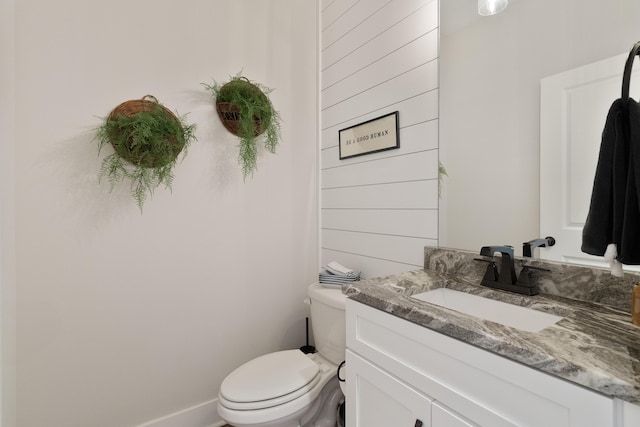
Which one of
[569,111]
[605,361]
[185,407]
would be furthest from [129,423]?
[569,111]

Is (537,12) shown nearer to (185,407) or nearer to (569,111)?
(569,111)

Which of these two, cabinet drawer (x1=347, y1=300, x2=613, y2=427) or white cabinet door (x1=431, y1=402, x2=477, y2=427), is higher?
cabinet drawer (x1=347, y1=300, x2=613, y2=427)

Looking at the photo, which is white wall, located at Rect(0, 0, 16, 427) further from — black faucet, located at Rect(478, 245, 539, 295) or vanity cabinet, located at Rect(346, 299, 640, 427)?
black faucet, located at Rect(478, 245, 539, 295)

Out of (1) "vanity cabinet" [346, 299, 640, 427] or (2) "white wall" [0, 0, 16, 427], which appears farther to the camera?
(2) "white wall" [0, 0, 16, 427]

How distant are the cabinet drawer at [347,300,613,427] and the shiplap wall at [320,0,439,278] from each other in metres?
0.59

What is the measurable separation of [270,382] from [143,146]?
1165 mm

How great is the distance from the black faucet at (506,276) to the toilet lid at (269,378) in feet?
2.78

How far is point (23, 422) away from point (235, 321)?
92 centimetres

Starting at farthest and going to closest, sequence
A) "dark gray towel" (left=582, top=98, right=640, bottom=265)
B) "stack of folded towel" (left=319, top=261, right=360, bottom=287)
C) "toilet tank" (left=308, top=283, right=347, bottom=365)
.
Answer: "stack of folded towel" (left=319, top=261, right=360, bottom=287), "toilet tank" (left=308, top=283, right=347, bottom=365), "dark gray towel" (left=582, top=98, right=640, bottom=265)

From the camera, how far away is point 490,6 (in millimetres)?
1194

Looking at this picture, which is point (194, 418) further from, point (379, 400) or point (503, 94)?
point (503, 94)

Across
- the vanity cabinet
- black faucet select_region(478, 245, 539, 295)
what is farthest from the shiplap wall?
the vanity cabinet

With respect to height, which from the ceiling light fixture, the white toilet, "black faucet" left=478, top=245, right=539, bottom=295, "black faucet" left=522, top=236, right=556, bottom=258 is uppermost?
the ceiling light fixture

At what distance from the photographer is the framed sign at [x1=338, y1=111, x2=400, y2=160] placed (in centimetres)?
152
